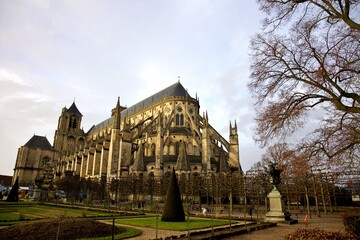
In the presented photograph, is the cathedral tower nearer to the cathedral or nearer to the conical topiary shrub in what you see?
the cathedral

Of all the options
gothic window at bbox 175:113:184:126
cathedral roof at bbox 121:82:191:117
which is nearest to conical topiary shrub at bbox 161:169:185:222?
gothic window at bbox 175:113:184:126

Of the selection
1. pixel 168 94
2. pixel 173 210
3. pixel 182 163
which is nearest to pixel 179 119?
pixel 168 94

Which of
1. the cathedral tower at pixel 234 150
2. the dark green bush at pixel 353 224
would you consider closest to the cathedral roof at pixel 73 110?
the cathedral tower at pixel 234 150

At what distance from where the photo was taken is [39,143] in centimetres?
7375

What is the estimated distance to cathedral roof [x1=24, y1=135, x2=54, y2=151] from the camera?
71.8 metres

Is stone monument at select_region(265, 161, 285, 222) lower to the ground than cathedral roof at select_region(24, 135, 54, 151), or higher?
lower

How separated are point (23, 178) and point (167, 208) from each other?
220ft

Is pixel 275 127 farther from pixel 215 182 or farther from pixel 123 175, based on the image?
pixel 123 175

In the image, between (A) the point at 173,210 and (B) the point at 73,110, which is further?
(B) the point at 73,110

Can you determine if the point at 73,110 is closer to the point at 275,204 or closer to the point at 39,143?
the point at 39,143

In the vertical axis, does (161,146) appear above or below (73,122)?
below

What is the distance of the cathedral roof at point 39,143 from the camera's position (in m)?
71.8

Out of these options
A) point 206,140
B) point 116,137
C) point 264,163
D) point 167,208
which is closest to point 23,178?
point 116,137

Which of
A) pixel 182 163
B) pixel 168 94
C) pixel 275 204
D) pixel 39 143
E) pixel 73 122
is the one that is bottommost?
pixel 275 204
